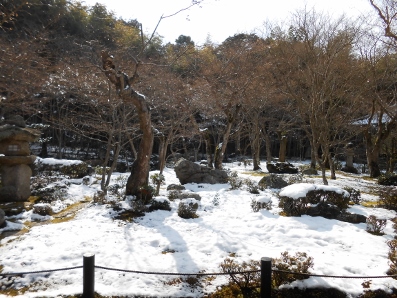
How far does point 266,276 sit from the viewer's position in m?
3.87

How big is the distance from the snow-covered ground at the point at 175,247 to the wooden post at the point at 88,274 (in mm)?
346

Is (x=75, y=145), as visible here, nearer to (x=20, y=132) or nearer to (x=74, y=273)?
(x=20, y=132)

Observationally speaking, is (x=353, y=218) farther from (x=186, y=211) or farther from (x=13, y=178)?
(x=13, y=178)

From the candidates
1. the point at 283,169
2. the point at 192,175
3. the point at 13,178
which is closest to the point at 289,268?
the point at 13,178

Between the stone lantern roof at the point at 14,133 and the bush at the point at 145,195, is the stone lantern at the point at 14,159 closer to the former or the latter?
the stone lantern roof at the point at 14,133

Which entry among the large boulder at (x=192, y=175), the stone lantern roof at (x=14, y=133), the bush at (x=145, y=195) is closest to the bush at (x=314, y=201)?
the bush at (x=145, y=195)

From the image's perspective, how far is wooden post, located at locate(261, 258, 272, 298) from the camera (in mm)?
3793

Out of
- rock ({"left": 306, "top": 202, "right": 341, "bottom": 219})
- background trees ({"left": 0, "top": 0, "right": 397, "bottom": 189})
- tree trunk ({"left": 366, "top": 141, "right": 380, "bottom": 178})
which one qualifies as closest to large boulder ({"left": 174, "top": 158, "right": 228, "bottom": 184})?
background trees ({"left": 0, "top": 0, "right": 397, "bottom": 189})

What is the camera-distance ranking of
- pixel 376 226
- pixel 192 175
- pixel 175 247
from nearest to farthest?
pixel 175 247
pixel 376 226
pixel 192 175

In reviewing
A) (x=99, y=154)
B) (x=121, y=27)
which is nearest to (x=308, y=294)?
(x=121, y=27)

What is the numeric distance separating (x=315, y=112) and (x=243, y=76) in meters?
5.29

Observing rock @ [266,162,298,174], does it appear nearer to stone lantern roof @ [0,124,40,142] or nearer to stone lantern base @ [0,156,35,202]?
stone lantern base @ [0,156,35,202]

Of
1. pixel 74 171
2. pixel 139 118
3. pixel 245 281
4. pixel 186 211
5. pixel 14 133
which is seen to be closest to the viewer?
pixel 245 281

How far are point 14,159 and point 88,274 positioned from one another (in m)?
6.73
